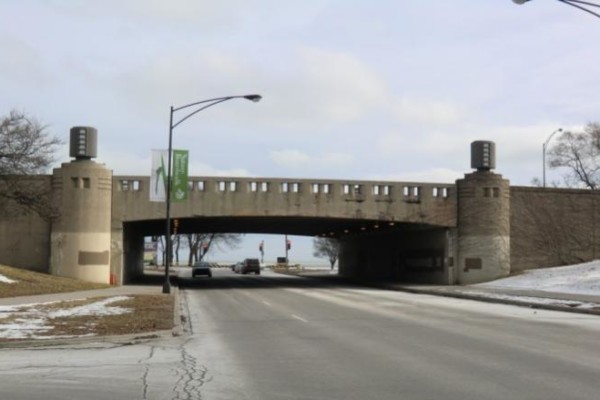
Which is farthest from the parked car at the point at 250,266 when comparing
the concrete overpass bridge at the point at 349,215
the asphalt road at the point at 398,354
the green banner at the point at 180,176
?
the asphalt road at the point at 398,354

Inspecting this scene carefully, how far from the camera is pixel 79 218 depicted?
36938mm

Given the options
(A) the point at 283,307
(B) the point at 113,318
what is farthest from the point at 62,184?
(B) the point at 113,318

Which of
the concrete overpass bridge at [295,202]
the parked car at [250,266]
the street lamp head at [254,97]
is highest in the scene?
the street lamp head at [254,97]

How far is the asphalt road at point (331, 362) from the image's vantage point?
8.72 m

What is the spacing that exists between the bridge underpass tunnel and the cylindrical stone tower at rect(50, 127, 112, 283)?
19.9 metres

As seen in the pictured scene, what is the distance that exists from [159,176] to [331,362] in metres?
22.5

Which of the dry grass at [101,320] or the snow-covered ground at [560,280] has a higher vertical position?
the snow-covered ground at [560,280]

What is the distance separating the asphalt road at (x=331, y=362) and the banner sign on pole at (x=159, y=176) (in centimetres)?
1392

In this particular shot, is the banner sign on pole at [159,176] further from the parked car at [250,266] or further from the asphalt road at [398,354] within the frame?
the parked car at [250,266]

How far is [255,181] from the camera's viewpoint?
3984 cm

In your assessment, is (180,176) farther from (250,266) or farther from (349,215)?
(250,266)

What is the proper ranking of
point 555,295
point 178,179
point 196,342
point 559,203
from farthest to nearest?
point 559,203 < point 178,179 < point 555,295 < point 196,342

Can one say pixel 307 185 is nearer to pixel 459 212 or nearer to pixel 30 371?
pixel 459 212

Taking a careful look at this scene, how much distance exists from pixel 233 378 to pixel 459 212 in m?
33.5
